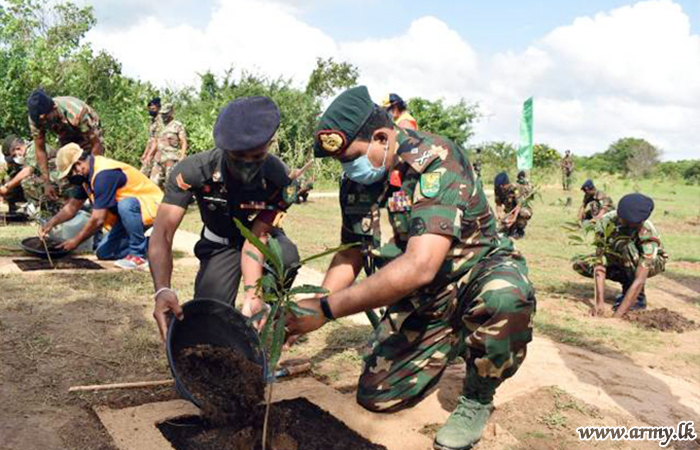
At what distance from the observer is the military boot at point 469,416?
2451mm

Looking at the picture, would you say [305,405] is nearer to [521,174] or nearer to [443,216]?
[443,216]

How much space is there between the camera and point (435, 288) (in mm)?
2838

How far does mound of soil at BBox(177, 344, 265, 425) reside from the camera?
246 cm

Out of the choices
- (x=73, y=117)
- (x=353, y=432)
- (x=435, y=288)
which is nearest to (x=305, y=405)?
(x=353, y=432)

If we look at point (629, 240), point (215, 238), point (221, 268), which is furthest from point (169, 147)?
point (629, 240)

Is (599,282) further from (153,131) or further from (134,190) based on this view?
(153,131)

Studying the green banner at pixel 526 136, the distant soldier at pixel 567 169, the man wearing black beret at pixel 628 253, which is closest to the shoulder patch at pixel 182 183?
the man wearing black beret at pixel 628 253

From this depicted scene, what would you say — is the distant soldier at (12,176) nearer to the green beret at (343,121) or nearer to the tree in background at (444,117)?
the green beret at (343,121)

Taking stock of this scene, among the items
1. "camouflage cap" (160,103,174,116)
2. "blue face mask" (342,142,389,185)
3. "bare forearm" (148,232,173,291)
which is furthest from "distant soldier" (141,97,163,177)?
"blue face mask" (342,142,389,185)

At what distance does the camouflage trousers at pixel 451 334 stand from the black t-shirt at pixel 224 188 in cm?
95

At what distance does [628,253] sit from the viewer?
5.43m

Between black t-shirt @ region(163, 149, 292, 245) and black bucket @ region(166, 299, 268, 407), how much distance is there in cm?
75

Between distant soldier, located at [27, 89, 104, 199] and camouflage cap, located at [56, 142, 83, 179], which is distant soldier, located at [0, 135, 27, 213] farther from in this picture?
camouflage cap, located at [56, 142, 83, 179]

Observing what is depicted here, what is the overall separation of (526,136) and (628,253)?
857cm
